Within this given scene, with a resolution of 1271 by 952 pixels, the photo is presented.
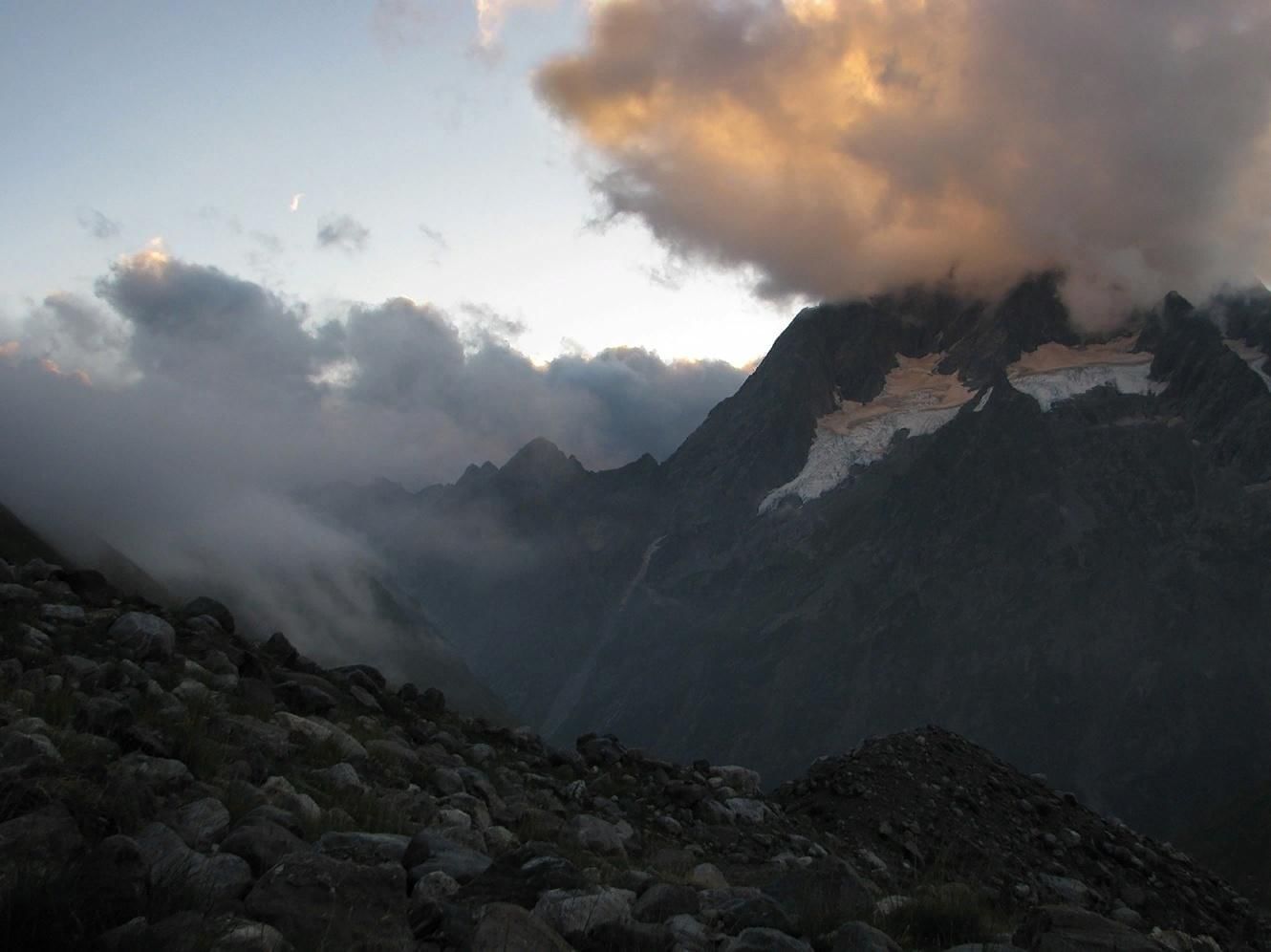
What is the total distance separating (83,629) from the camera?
16828 millimetres

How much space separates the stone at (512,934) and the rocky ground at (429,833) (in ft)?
0.07

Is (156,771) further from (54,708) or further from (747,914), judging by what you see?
(747,914)

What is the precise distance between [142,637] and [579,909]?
1207cm

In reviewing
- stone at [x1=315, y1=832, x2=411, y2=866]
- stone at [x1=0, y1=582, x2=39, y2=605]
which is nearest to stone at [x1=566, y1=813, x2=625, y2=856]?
stone at [x1=315, y1=832, x2=411, y2=866]

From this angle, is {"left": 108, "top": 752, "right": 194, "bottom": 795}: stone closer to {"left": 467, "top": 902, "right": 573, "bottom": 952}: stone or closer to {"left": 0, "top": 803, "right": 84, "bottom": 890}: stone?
{"left": 0, "top": 803, "right": 84, "bottom": 890}: stone

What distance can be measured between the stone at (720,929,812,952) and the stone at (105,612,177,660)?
1241 centimetres

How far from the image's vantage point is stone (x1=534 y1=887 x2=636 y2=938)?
7340mm

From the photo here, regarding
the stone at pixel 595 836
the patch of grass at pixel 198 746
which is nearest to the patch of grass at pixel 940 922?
the stone at pixel 595 836

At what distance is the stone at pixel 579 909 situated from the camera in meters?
7.34

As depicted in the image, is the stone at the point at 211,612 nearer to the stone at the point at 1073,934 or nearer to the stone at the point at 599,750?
the stone at the point at 599,750

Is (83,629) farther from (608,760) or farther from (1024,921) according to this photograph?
(1024,921)

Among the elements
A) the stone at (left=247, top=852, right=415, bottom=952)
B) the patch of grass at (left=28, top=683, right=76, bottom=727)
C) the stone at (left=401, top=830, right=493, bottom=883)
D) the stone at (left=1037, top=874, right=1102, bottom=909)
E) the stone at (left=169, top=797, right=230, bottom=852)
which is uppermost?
the stone at (left=1037, top=874, right=1102, bottom=909)

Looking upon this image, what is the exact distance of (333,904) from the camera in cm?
701

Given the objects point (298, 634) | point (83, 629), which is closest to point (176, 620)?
point (83, 629)
